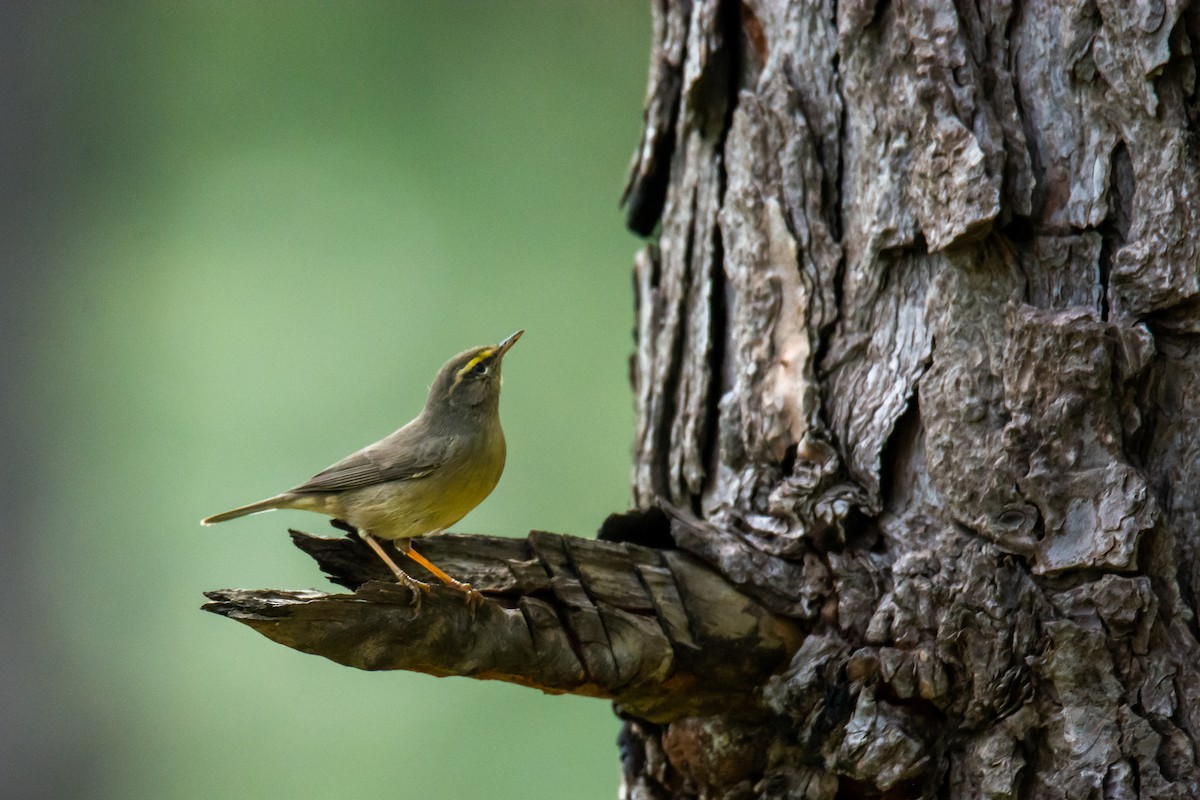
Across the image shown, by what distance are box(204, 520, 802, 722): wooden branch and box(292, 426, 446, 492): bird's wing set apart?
2.65 ft

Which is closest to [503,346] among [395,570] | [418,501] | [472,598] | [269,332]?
[418,501]

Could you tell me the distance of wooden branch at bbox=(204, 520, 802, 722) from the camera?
217 centimetres

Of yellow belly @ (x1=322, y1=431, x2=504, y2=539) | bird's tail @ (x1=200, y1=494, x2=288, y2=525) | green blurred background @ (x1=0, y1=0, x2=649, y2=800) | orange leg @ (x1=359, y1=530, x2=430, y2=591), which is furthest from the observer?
green blurred background @ (x1=0, y1=0, x2=649, y2=800)

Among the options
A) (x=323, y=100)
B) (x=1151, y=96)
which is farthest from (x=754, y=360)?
(x=323, y=100)

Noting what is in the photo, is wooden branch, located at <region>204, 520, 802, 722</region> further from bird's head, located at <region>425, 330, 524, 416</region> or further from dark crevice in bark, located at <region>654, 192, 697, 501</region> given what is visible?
bird's head, located at <region>425, 330, 524, 416</region>

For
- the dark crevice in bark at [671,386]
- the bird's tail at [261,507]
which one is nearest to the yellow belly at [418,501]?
the bird's tail at [261,507]

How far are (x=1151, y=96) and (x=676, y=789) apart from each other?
7.19 ft

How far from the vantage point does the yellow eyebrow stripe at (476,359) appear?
13.0 feet

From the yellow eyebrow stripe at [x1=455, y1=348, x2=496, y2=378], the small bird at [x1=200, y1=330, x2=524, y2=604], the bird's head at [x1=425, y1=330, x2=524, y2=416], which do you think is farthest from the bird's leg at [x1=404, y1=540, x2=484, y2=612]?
the yellow eyebrow stripe at [x1=455, y1=348, x2=496, y2=378]

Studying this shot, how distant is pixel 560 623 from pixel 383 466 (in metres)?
1.38

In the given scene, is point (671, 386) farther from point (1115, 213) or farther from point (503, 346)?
point (1115, 213)

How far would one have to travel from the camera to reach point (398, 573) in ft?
8.55

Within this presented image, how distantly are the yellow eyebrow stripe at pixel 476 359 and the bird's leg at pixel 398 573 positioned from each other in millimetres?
851

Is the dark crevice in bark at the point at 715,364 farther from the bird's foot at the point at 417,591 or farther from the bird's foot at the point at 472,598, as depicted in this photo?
the bird's foot at the point at 417,591
